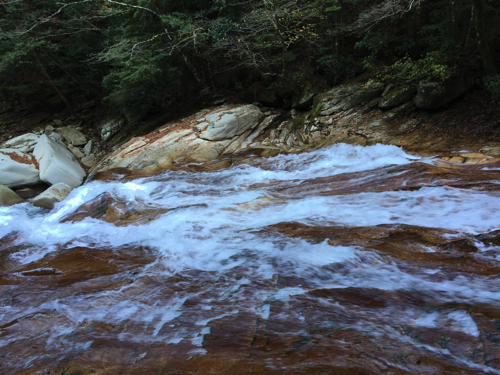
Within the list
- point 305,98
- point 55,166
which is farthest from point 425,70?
point 55,166

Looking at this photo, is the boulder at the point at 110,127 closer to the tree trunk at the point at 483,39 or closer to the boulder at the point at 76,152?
the boulder at the point at 76,152

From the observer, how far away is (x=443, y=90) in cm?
766

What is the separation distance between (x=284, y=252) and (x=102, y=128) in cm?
1411

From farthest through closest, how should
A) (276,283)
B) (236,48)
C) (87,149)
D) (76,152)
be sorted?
(87,149) < (76,152) < (236,48) < (276,283)

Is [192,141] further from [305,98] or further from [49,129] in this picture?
[49,129]

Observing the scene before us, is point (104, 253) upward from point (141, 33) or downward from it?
downward

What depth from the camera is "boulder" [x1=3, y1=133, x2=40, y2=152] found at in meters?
11.9

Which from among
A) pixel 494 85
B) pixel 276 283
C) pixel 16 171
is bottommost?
pixel 276 283

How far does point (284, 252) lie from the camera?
12.7ft

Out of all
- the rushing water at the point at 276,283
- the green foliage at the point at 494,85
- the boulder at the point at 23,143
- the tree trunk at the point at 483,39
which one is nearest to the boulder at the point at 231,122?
the rushing water at the point at 276,283

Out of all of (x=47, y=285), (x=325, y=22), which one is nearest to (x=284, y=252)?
(x=47, y=285)

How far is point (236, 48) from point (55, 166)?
26.8 feet

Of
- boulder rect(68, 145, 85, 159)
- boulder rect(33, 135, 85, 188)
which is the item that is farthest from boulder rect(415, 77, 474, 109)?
boulder rect(68, 145, 85, 159)

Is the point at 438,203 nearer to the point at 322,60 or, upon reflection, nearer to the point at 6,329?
the point at 6,329
